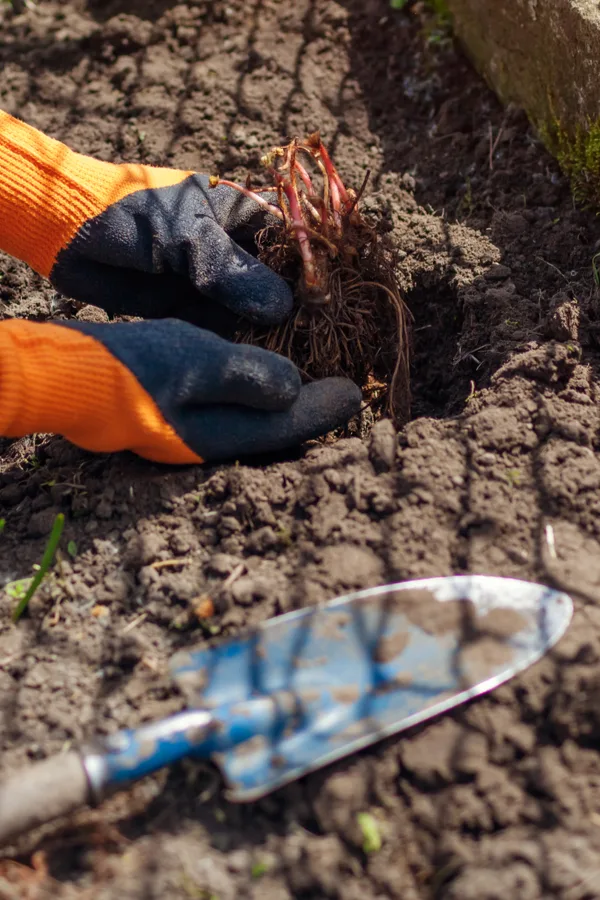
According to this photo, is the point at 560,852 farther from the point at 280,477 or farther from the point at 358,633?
the point at 280,477

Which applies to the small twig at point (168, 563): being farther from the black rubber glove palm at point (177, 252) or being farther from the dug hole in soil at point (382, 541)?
the black rubber glove palm at point (177, 252)

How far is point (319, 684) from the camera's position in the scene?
1.61 metres

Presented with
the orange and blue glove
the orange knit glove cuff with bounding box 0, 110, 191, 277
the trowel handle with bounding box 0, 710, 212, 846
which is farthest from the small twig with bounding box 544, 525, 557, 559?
the orange knit glove cuff with bounding box 0, 110, 191, 277

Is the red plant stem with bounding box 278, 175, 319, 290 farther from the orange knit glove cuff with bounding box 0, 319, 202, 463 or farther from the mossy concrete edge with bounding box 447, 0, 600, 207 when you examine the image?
the mossy concrete edge with bounding box 447, 0, 600, 207

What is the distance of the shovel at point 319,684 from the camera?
4.78 feet

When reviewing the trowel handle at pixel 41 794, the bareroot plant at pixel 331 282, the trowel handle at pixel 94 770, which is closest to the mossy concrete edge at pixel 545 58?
the bareroot plant at pixel 331 282

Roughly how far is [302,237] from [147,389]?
60 centimetres

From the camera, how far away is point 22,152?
84.6 inches

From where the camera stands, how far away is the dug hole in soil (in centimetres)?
146

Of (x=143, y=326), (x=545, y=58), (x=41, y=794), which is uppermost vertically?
(x=545, y=58)

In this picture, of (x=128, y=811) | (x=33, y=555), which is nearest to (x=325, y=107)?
(x=33, y=555)

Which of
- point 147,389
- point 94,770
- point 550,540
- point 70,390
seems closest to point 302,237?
point 147,389

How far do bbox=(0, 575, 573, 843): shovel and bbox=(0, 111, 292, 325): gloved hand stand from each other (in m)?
0.88

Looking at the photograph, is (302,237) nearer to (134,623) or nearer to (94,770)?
(134,623)
